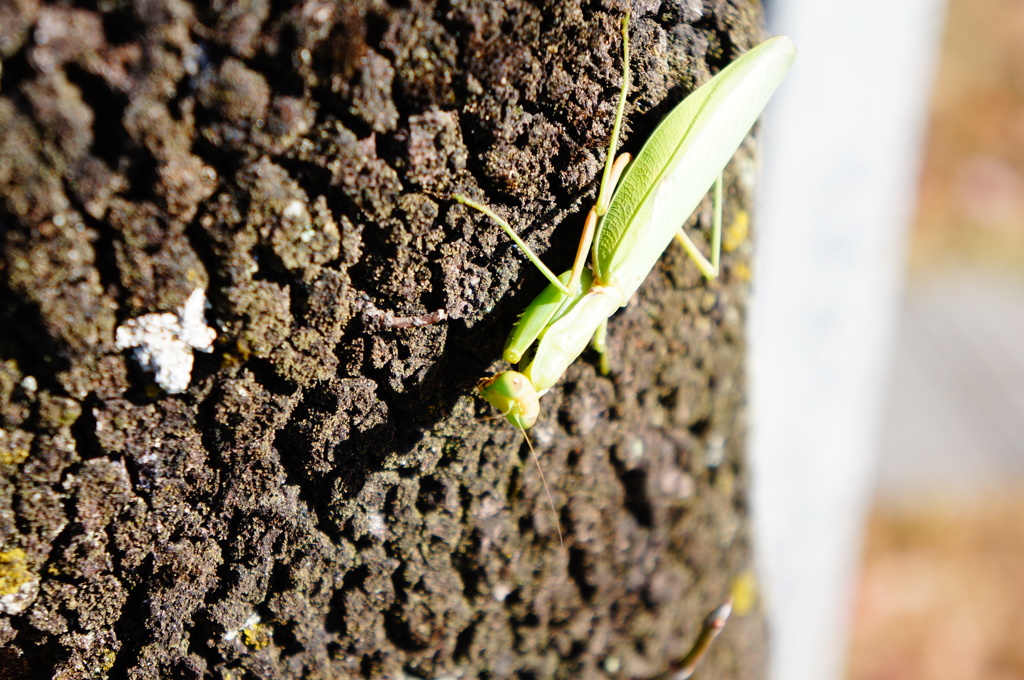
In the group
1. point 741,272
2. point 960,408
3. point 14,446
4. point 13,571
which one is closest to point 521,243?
point 741,272

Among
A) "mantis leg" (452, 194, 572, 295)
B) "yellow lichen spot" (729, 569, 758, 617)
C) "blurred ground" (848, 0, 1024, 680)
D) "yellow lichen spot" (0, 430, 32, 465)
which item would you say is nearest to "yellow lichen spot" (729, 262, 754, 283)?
"mantis leg" (452, 194, 572, 295)

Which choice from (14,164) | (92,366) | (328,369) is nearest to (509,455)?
(328,369)

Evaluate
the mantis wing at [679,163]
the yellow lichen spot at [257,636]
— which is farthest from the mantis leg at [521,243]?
the yellow lichen spot at [257,636]

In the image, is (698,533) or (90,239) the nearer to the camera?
(90,239)

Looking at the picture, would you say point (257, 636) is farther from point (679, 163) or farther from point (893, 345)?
point (893, 345)

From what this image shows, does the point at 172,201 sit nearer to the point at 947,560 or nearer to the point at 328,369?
the point at 328,369

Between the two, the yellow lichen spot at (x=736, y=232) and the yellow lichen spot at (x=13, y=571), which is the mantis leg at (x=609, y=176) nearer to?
the yellow lichen spot at (x=736, y=232)

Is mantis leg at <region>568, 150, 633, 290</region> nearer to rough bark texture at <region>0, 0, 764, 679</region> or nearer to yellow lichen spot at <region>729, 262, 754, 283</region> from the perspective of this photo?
rough bark texture at <region>0, 0, 764, 679</region>
